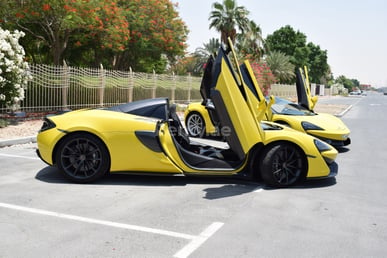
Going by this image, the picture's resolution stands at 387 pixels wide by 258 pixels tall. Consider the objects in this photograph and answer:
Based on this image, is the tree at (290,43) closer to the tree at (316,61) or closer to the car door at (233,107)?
the tree at (316,61)

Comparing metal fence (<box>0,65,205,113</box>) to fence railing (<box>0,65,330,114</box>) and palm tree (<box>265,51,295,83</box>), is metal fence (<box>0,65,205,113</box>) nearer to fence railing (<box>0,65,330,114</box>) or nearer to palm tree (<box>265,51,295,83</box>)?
fence railing (<box>0,65,330,114</box>)

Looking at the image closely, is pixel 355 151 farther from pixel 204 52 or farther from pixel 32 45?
pixel 204 52

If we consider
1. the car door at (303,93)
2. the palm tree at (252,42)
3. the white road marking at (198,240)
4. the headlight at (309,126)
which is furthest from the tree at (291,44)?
the white road marking at (198,240)

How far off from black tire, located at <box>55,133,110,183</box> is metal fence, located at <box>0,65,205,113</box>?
7.68 metres

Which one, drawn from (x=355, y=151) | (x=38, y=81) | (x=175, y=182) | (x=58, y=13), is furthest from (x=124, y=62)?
(x=175, y=182)

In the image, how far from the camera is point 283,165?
541 centimetres


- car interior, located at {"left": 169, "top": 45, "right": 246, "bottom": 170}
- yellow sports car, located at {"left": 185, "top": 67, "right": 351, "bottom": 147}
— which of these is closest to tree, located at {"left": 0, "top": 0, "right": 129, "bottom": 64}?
yellow sports car, located at {"left": 185, "top": 67, "right": 351, "bottom": 147}

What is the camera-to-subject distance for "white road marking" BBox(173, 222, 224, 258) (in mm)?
3273

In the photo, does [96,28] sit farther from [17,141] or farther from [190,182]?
[190,182]

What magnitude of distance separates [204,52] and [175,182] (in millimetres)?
45953

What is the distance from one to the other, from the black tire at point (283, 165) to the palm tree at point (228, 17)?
3735cm

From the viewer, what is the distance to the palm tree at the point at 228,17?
41.4 metres

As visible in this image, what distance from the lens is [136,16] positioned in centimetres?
2558

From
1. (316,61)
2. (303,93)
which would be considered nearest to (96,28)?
(303,93)
